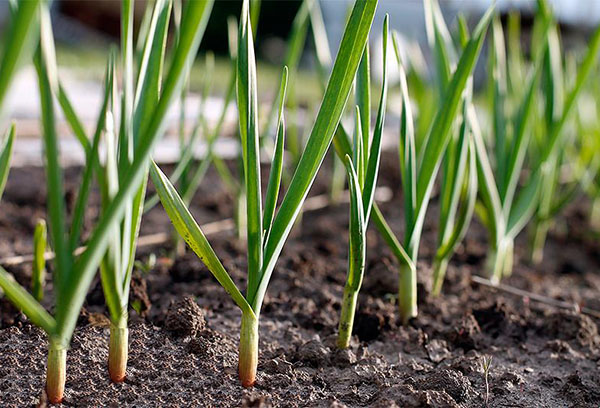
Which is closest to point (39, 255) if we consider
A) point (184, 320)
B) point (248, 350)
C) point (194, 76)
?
point (184, 320)

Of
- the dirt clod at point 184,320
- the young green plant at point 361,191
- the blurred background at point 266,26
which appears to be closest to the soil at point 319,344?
the dirt clod at point 184,320

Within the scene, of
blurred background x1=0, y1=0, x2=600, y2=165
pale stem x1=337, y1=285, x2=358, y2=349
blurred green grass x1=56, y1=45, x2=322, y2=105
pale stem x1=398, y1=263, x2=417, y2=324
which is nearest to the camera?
pale stem x1=337, y1=285, x2=358, y2=349

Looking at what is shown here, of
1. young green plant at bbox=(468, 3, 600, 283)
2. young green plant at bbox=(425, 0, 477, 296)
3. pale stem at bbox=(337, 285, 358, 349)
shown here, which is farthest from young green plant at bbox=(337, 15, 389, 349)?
young green plant at bbox=(468, 3, 600, 283)

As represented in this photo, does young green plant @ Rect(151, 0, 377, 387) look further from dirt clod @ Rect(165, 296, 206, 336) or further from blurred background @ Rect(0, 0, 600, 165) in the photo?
blurred background @ Rect(0, 0, 600, 165)

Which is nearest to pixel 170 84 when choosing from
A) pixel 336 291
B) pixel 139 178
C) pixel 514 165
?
pixel 139 178

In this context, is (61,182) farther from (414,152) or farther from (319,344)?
(414,152)

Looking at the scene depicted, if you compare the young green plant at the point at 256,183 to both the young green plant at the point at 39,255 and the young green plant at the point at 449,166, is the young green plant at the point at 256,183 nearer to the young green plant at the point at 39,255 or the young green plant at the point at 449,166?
the young green plant at the point at 39,255

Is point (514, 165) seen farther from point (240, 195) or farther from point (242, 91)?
point (242, 91)
